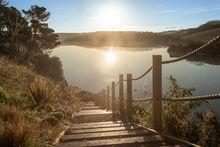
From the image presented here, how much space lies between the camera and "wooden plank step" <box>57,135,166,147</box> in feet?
16.5

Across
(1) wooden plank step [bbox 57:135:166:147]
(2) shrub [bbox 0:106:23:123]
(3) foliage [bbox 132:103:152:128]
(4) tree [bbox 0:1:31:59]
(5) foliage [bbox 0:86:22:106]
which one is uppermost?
(4) tree [bbox 0:1:31:59]

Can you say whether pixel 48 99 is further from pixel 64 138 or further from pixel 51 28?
pixel 51 28

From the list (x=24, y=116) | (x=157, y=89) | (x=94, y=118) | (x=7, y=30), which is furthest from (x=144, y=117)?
(x=7, y=30)

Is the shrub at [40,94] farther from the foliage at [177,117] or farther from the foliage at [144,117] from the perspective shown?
the foliage at [177,117]

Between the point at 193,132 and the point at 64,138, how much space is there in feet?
7.42

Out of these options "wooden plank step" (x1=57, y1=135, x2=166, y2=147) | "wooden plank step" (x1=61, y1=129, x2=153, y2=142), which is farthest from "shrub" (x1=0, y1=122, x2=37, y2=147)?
"wooden plank step" (x1=61, y1=129, x2=153, y2=142)

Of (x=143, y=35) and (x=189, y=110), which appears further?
(x=143, y=35)

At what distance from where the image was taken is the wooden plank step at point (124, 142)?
5016 mm

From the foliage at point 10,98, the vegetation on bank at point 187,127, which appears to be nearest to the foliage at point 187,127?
the vegetation on bank at point 187,127

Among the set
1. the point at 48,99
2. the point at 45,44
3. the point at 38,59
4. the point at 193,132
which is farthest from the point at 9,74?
the point at 45,44

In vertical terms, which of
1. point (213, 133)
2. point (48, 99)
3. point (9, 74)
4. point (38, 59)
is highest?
point (38, 59)

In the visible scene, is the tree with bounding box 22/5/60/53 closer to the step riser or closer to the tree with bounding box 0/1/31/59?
the tree with bounding box 0/1/31/59

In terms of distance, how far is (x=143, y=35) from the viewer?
113m

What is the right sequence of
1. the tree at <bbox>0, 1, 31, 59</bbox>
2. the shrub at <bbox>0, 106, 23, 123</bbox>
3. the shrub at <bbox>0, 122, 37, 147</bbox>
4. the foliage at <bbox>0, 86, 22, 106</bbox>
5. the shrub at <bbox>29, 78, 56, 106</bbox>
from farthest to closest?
1. the tree at <bbox>0, 1, 31, 59</bbox>
2. the shrub at <bbox>29, 78, 56, 106</bbox>
3. the foliage at <bbox>0, 86, 22, 106</bbox>
4. the shrub at <bbox>0, 106, 23, 123</bbox>
5. the shrub at <bbox>0, 122, 37, 147</bbox>
